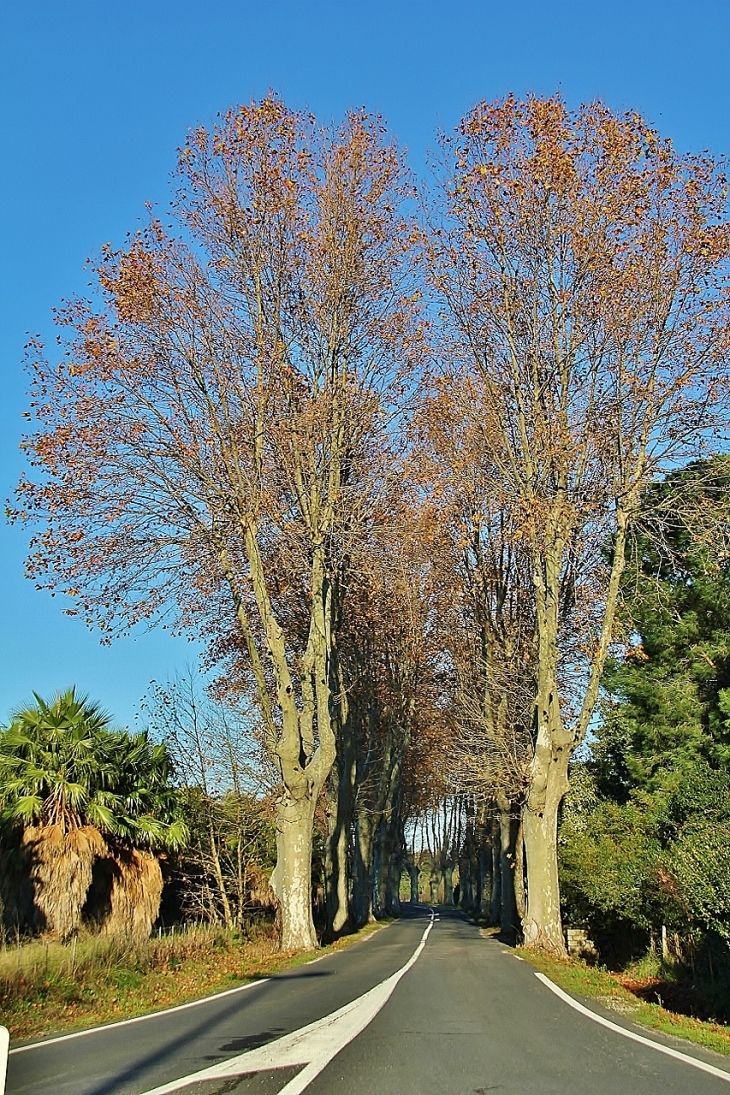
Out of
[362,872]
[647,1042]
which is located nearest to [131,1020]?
[647,1042]

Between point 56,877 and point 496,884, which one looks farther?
point 496,884

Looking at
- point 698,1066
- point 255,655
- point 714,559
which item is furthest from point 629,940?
point 698,1066

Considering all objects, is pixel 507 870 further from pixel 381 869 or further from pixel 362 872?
pixel 381 869

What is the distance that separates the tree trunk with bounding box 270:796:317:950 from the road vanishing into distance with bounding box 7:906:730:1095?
278 inches

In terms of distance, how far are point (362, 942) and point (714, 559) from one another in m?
14.5

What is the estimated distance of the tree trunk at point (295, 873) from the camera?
2033 centimetres

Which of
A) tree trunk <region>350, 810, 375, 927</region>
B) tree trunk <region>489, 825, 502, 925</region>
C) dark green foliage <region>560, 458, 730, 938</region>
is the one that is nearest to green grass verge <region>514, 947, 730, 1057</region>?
dark green foliage <region>560, 458, 730, 938</region>

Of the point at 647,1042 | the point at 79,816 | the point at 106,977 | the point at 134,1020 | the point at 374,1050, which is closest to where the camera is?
the point at 374,1050

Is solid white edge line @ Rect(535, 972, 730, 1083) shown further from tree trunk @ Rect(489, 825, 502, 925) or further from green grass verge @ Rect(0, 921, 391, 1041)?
tree trunk @ Rect(489, 825, 502, 925)

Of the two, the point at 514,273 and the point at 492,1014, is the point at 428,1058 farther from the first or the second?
the point at 514,273

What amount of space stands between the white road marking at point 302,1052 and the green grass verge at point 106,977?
2908mm

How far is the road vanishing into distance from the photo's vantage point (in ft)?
22.5

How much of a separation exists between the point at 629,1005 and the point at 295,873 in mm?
9302

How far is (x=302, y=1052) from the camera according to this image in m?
8.00
